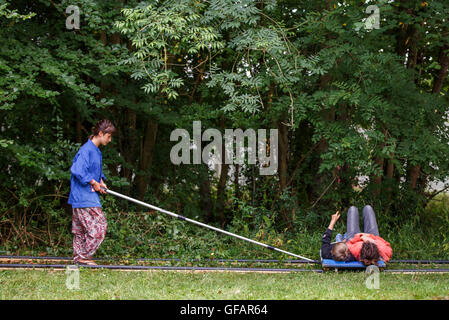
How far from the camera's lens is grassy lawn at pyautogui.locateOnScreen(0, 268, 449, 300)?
16.9ft

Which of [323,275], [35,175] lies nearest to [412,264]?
[323,275]

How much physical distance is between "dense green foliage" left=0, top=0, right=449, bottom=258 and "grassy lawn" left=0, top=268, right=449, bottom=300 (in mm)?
1681

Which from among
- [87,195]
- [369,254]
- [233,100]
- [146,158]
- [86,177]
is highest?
[233,100]

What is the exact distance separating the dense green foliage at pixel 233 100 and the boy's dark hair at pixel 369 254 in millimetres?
1695

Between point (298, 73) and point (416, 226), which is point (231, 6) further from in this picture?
point (416, 226)

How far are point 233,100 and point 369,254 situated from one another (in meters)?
2.78

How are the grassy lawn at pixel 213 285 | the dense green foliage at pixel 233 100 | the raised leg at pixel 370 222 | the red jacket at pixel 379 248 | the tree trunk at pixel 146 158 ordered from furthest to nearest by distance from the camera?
the tree trunk at pixel 146 158
the raised leg at pixel 370 222
the dense green foliage at pixel 233 100
the red jacket at pixel 379 248
the grassy lawn at pixel 213 285

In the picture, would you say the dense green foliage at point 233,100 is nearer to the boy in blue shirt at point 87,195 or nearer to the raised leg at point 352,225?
the raised leg at point 352,225

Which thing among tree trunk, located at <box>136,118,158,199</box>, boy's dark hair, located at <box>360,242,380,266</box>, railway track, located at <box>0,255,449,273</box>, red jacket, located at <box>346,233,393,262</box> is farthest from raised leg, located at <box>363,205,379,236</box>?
tree trunk, located at <box>136,118,158,199</box>

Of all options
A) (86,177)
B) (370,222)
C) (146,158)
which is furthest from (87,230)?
(370,222)

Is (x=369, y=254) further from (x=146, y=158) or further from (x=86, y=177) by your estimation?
(x=146, y=158)

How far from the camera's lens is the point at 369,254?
630cm

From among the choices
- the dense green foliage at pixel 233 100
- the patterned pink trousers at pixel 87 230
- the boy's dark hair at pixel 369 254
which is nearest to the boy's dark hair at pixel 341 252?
the boy's dark hair at pixel 369 254

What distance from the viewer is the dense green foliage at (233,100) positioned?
7.11 metres
